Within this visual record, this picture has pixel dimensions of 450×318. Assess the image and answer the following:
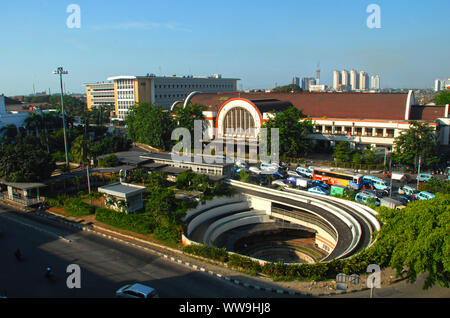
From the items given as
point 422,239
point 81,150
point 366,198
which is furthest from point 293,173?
point 422,239

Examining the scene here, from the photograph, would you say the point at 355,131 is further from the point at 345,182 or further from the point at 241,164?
the point at 241,164

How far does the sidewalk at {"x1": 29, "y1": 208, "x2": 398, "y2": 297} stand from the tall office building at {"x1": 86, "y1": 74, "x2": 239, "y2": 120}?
5584cm

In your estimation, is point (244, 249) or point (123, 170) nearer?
point (244, 249)

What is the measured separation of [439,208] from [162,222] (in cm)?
1566

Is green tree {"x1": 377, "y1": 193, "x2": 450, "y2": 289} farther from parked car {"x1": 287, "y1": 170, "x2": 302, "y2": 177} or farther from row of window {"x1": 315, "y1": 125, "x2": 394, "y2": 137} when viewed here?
row of window {"x1": 315, "y1": 125, "x2": 394, "y2": 137}

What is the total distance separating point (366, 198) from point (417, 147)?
1226 cm

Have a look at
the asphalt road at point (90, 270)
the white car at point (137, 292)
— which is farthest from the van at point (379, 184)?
the white car at point (137, 292)

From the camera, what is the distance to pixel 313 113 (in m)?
52.1

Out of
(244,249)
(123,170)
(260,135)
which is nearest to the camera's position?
(244,249)

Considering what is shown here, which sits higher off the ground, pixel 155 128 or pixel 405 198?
pixel 155 128

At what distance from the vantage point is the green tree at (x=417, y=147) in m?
35.6

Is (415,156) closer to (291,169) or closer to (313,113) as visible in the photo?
(291,169)

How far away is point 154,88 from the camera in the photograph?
278ft

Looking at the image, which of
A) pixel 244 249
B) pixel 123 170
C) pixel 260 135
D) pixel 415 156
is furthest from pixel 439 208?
pixel 260 135
